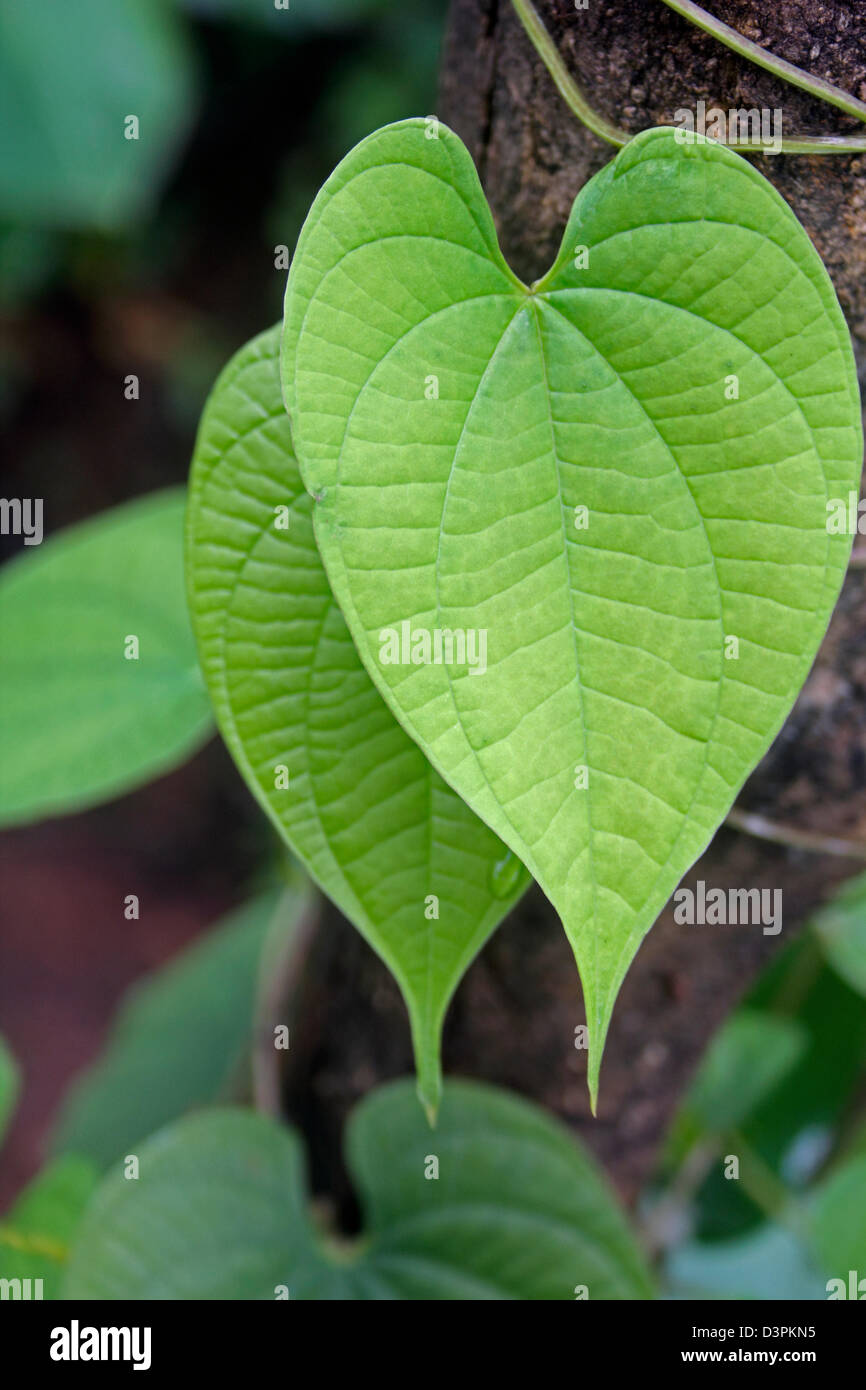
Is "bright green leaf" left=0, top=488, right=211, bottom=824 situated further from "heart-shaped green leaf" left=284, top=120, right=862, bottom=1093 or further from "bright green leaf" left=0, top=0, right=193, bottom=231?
"bright green leaf" left=0, top=0, right=193, bottom=231

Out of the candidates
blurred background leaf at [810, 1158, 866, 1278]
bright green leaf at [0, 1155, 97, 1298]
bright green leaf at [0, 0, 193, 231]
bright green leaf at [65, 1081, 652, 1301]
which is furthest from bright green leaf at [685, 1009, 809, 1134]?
bright green leaf at [0, 0, 193, 231]

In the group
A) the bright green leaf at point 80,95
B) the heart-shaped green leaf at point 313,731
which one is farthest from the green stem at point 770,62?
the bright green leaf at point 80,95

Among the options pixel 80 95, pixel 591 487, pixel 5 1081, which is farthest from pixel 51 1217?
pixel 80 95

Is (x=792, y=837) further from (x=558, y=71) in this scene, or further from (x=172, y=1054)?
(x=172, y=1054)

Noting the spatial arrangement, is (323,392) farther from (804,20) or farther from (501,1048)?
(501,1048)

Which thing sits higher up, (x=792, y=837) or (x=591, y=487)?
(x=591, y=487)

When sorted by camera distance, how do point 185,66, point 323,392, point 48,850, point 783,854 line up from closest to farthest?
point 323,392
point 783,854
point 185,66
point 48,850
